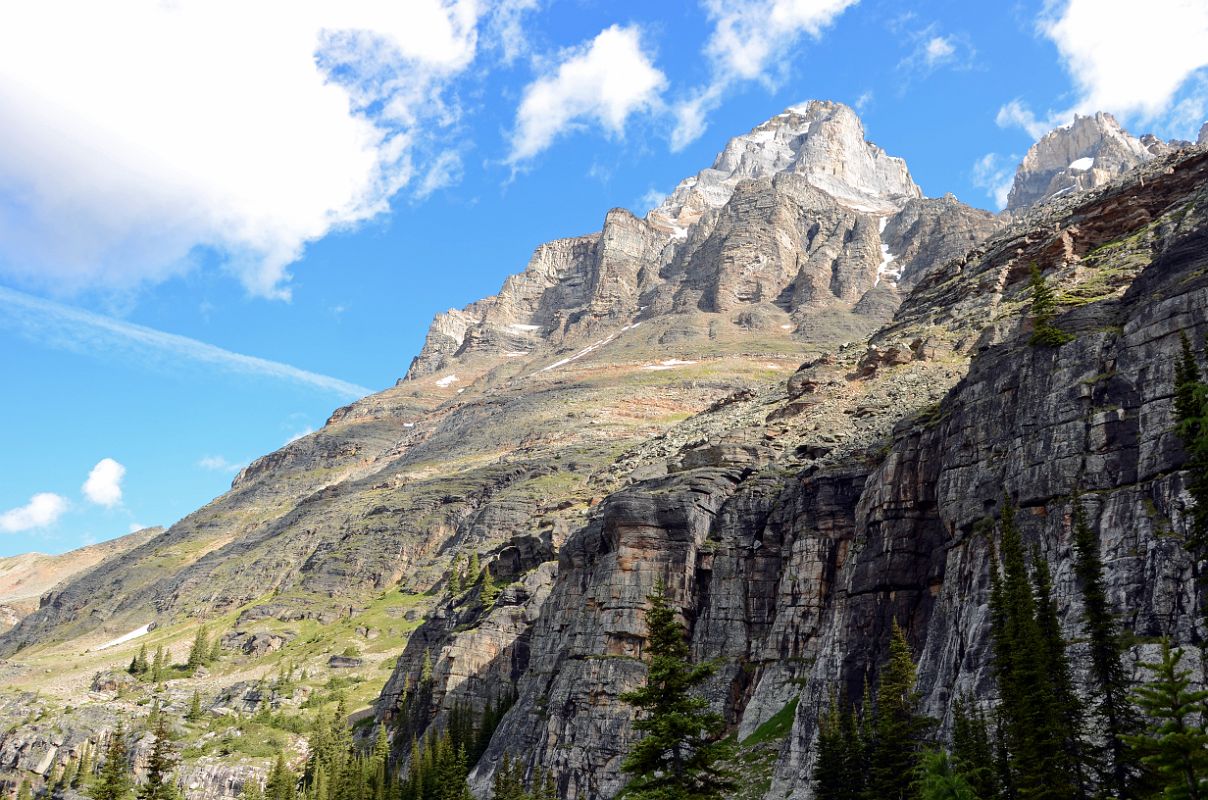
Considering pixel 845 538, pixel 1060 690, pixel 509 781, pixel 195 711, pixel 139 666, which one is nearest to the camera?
pixel 1060 690

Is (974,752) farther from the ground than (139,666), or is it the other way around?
(139,666)

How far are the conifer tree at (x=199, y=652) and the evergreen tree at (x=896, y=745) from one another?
515 ft

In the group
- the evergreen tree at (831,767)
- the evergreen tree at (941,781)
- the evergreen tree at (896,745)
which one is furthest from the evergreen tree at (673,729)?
the evergreen tree at (831,767)

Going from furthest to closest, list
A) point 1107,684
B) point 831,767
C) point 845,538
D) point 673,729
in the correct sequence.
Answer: point 845,538 < point 831,767 < point 1107,684 < point 673,729

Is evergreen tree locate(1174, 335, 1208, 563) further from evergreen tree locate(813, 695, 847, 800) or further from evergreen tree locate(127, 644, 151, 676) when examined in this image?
evergreen tree locate(127, 644, 151, 676)

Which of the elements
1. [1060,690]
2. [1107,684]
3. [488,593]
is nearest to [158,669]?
[488,593]

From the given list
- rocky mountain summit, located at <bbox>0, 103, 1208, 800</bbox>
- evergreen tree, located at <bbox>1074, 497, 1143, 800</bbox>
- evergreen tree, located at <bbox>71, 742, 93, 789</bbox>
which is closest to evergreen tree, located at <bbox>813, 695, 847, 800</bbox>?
rocky mountain summit, located at <bbox>0, 103, 1208, 800</bbox>

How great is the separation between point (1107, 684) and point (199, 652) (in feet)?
572

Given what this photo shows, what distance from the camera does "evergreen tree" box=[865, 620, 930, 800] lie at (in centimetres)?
5088

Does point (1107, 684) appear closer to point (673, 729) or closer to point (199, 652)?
point (673, 729)

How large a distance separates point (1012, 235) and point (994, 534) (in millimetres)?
91722

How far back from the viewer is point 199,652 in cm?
18300

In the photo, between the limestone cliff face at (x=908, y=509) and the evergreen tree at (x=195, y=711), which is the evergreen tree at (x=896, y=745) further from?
the evergreen tree at (x=195, y=711)

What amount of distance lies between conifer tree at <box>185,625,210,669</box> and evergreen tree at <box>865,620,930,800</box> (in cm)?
15683
